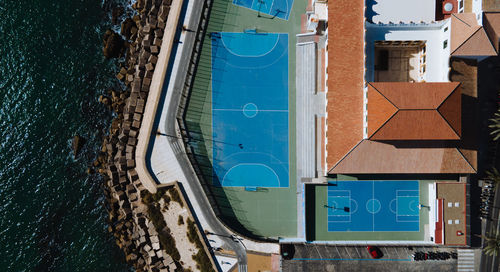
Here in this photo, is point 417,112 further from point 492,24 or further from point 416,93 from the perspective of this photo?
point 492,24

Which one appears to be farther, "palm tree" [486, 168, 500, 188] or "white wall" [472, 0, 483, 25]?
"palm tree" [486, 168, 500, 188]

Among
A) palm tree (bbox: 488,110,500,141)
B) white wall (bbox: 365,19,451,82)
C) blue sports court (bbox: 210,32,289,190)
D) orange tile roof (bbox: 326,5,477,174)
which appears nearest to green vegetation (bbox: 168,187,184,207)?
blue sports court (bbox: 210,32,289,190)

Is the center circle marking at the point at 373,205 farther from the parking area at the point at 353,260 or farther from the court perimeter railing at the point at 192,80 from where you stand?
the court perimeter railing at the point at 192,80

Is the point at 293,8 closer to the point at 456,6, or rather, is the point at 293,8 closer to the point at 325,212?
the point at 456,6

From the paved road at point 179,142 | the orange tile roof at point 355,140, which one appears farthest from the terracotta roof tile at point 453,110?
the paved road at point 179,142

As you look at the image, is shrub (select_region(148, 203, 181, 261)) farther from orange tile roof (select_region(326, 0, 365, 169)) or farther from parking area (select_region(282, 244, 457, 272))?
orange tile roof (select_region(326, 0, 365, 169))

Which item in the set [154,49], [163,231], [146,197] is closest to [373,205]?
[163,231]

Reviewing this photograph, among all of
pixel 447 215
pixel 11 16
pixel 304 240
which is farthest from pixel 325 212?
pixel 11 16
